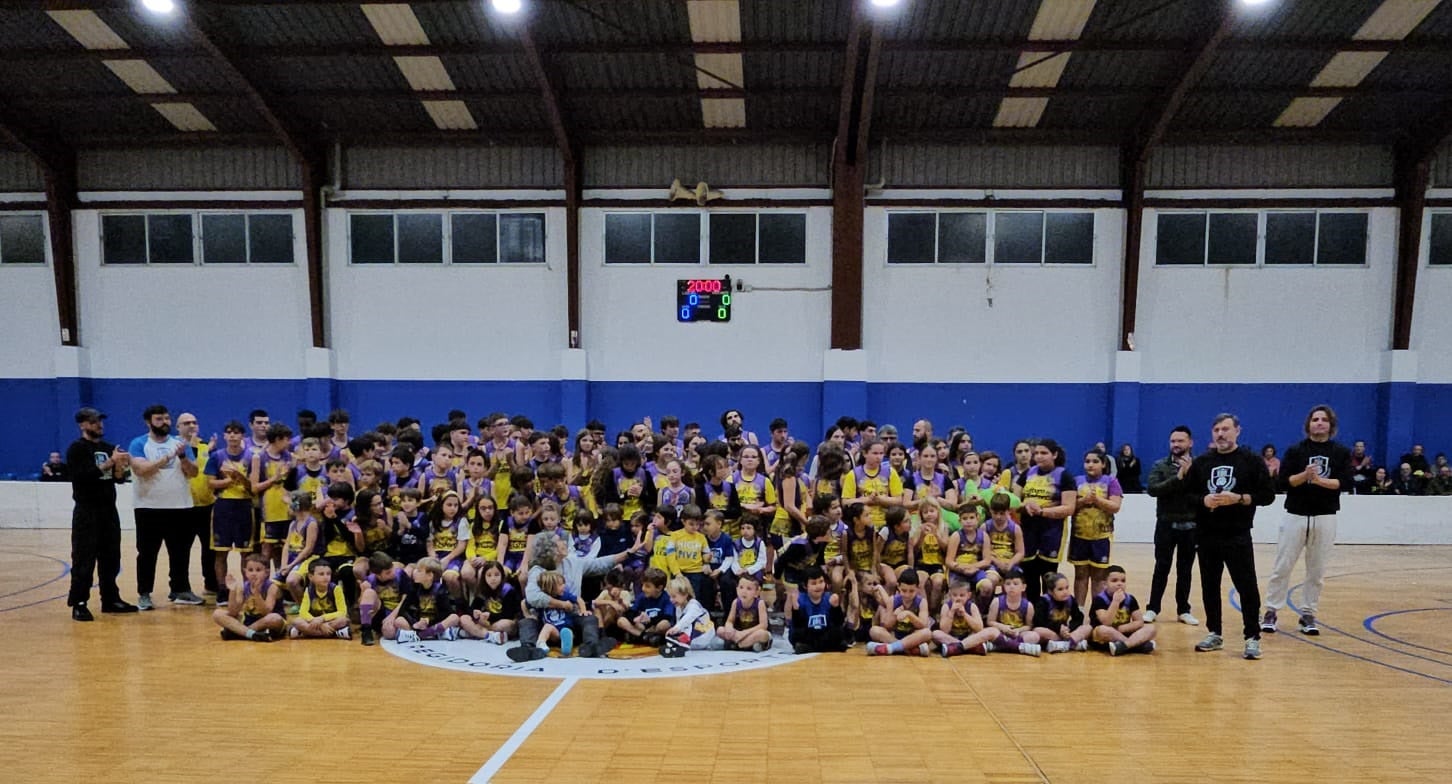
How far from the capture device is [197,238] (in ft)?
58.1

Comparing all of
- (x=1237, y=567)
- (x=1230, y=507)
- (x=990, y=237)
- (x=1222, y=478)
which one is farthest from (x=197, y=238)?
(x=1237, y=567)

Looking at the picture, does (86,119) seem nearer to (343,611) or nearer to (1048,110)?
(343,611)

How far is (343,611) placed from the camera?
777 centimetres

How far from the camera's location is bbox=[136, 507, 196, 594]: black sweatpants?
28.3 feet

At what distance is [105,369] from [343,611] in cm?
1468

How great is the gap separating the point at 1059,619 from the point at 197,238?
61.6 ft

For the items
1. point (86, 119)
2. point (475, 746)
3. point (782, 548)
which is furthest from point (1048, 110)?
point (86, 119)

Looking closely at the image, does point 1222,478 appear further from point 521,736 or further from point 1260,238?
point 1260,238

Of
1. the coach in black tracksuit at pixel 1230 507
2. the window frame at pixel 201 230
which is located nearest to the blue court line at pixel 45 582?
the window frame at pixel 201 230

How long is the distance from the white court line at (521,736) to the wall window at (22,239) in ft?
62.4

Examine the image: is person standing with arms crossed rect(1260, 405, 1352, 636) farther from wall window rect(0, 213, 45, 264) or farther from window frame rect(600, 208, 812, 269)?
wall window rect(0, 213, 45, 264)

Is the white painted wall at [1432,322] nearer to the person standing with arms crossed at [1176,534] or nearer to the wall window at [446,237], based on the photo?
the person standing with arms crossed at [1176,534]

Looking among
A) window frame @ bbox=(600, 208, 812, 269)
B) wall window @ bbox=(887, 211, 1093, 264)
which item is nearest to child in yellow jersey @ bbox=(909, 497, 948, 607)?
window frame @ bbox=(600, 208, 812, 269)

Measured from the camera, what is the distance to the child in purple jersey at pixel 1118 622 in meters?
7.20
